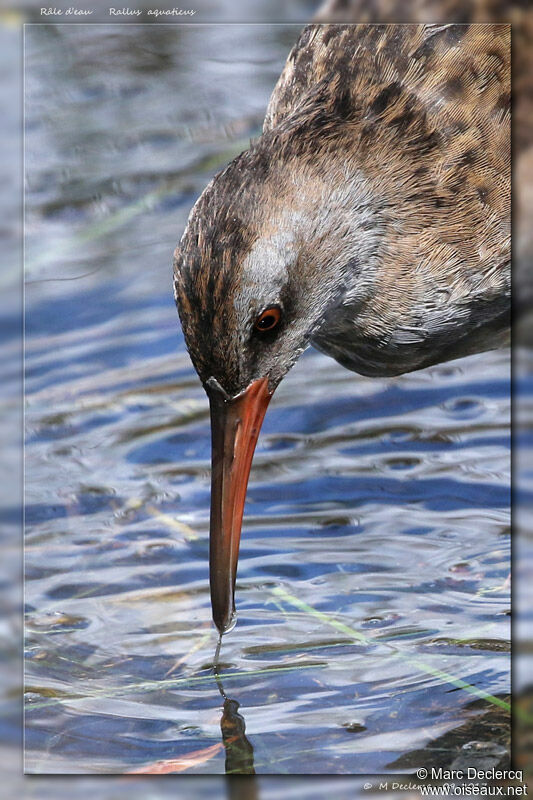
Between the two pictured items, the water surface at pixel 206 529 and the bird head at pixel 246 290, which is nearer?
the bird head at pixel 246 290

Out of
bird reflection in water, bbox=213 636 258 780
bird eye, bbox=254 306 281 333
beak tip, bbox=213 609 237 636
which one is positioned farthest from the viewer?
beak tip, bbox=213 609 237 636

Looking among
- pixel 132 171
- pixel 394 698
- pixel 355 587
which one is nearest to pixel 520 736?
pixel 394 698

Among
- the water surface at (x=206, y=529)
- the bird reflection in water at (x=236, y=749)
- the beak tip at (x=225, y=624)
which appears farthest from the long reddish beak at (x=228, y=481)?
the water surface at (x=206, y=529)

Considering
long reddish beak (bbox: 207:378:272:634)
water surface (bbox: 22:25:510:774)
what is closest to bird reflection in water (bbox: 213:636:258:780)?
water surface (bbox: 22:25:510:774)

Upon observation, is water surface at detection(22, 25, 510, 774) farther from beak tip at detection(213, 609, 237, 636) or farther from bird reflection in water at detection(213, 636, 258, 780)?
beak tip at detection(213, 609, 237, 636)

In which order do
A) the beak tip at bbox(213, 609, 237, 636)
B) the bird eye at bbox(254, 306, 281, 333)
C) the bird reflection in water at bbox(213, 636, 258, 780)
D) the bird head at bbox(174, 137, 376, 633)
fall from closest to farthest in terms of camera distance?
the bird head at bbox(174, 137, 376, 633) → the bird eye at bbox(254, 306, 281, 333) → the bird reflection in water at bbox(213, 636, 258, 780) → the beak tip at bbox(213, 609, 237, 636)

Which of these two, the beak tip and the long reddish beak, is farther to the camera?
the beak tip

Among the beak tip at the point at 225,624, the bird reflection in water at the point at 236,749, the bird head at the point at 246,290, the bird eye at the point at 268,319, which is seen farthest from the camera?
the beak tip at the point at 225,624

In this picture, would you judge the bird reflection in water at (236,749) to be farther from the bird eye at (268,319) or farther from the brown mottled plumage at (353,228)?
the bird eye at (268,319)
